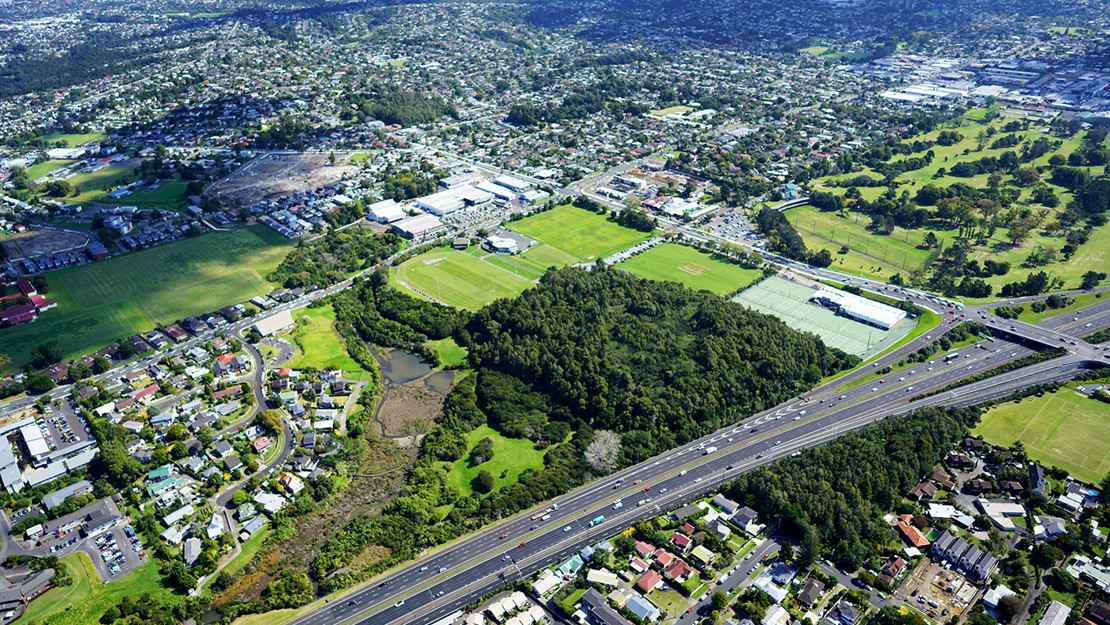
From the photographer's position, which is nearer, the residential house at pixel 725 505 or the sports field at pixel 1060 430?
the residential house at pixel 725 505

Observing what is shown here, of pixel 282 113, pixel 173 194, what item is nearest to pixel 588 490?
pixel 173 194

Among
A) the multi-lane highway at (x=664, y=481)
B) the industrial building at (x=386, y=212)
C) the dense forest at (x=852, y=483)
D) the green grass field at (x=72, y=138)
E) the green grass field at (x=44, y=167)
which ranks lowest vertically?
the green grass field at (x=72, y=138)

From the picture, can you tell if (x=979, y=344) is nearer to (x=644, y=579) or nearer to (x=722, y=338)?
(x=722, y=338)

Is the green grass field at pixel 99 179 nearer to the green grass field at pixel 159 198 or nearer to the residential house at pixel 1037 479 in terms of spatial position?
the green grass field at pixel 159 198

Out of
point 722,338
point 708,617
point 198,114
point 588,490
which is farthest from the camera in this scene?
point 198,114

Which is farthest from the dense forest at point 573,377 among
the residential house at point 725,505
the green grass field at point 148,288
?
the green grass field at point 148,288

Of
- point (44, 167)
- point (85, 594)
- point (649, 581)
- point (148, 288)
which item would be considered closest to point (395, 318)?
point (148, 288)
